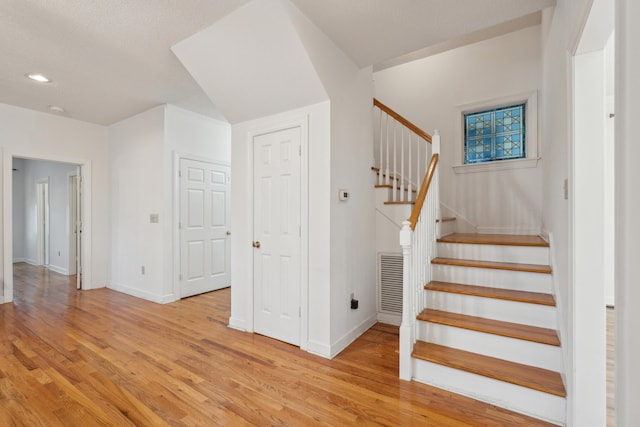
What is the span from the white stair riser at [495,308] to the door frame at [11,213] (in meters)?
5.15

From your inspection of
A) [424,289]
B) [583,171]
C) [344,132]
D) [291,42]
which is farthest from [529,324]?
[291,42]

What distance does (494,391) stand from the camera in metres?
1.87

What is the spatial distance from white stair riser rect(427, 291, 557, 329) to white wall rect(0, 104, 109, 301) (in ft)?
16.8

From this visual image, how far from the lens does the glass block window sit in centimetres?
396

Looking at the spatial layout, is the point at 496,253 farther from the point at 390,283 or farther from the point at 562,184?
the point at 390,283

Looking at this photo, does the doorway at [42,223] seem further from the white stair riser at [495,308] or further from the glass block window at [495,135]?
the glass block window at [495,135]

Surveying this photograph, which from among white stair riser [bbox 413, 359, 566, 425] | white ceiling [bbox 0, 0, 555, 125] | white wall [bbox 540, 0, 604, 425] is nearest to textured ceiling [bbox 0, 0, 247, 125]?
white ceiling [bbox 0, 0, 555, 125]

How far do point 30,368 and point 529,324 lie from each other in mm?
3822

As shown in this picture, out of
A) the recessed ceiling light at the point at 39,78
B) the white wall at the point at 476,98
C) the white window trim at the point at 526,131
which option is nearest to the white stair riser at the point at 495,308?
the white wall at the point at 476,98

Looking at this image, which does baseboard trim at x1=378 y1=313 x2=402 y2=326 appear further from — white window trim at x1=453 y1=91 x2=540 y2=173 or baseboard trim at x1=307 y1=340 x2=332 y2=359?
white window trim at x1=453 y1=91 x2=540 y2=173

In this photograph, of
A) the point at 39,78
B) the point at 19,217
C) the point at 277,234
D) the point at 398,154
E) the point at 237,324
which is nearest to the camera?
the point at 277,234


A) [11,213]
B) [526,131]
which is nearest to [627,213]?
[526,131]

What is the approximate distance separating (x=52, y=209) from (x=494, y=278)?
326 inches

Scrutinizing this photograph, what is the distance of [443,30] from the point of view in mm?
2396
